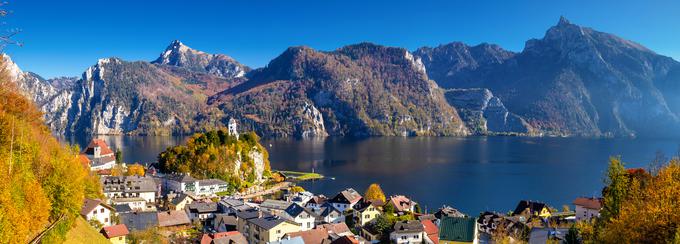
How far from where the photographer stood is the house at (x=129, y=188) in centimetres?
4947

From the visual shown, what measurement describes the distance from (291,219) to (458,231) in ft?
47.4

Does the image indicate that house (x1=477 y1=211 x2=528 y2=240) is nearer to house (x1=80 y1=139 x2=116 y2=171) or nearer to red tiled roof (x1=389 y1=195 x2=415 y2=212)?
red tiled roof (x1=389 y1=195 x2=415 y2=212)

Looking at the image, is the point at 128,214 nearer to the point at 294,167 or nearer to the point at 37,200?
the point at 37,200

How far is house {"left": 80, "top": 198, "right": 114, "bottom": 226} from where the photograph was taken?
34200 millimetres

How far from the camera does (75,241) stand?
18.6 meters

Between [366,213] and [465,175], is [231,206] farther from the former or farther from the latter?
[465,175]

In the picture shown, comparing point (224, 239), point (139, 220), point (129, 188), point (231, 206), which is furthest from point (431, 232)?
point (129, 188)

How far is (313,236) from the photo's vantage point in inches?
1361

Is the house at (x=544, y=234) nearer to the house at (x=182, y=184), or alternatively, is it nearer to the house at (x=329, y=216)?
the house at (x=329, y=216)

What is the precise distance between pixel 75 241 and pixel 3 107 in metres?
7.66

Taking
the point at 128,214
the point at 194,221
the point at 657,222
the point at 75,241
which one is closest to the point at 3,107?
the point at 75,241

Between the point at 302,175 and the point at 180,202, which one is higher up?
the point at 180,202

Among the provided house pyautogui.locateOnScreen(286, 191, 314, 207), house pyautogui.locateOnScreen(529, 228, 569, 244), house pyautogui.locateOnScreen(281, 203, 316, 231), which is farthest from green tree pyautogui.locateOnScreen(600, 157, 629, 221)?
house pyautogui.locateOnScreen(286, 191, 314, 207)

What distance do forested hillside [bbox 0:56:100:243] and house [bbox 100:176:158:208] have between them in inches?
1034
